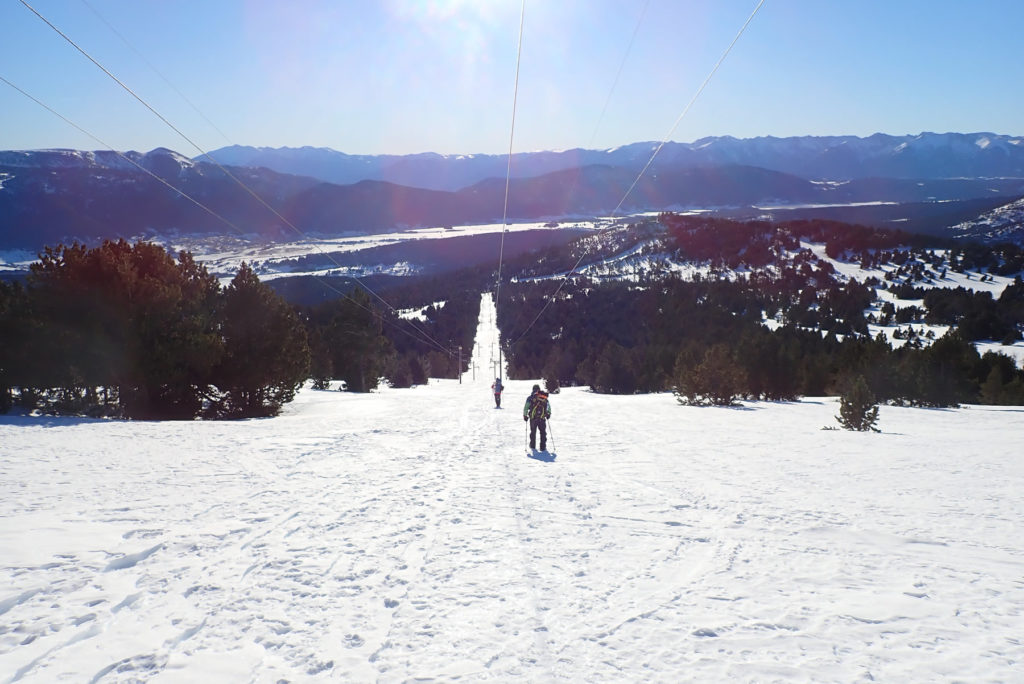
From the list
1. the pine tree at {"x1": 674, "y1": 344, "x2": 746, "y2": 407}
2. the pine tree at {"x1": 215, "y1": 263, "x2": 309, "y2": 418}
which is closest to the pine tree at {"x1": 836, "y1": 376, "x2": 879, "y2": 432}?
the pine tree at {"x1": 674, "y1": 344, "x2": 746, "y2": 407}

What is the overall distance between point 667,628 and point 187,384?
83.2ft

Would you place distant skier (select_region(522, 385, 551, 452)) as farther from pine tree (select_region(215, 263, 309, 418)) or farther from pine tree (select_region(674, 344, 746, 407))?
pine tree (select_region(674, 344, 746, 407))

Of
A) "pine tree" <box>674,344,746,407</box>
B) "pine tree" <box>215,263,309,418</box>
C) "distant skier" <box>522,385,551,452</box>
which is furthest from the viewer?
"pine tree" <box>674,344,746,407</box>

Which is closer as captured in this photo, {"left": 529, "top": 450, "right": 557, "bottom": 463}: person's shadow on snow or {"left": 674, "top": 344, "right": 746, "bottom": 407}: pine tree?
{"left": 529, "top": 450, "right": 557, "bottom": 463}: person's shadow on snow

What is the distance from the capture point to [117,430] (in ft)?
55.5

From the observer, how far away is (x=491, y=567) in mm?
7445

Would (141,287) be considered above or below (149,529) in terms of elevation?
above

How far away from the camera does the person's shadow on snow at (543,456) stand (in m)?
15.3

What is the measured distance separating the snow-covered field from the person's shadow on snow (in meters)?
0.14

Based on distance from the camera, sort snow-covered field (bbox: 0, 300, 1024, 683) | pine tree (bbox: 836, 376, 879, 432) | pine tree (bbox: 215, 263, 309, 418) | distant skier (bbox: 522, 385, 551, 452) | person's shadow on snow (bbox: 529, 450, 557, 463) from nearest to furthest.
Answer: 1. snow-covered field (bbox: 0, 300, 1024, 683)
2. person's shadow on snow (bbox: 529, 450, 557, 463)
3. distant skier (bbox: 522, 385, 551, 452)
4. pine tree (bbox: 836, 376, 879, 432)
5. pine tree (bbox: 215, 263, 309, 418)

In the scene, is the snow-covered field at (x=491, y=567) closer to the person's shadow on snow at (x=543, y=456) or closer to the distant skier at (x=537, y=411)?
the person's shadow on snow at (x=543, y=456)

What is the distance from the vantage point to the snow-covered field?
5.28 metres

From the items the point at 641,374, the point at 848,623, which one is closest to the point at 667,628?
the point at 848,623

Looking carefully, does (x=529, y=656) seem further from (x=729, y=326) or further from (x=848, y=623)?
(x=729, y=326)
